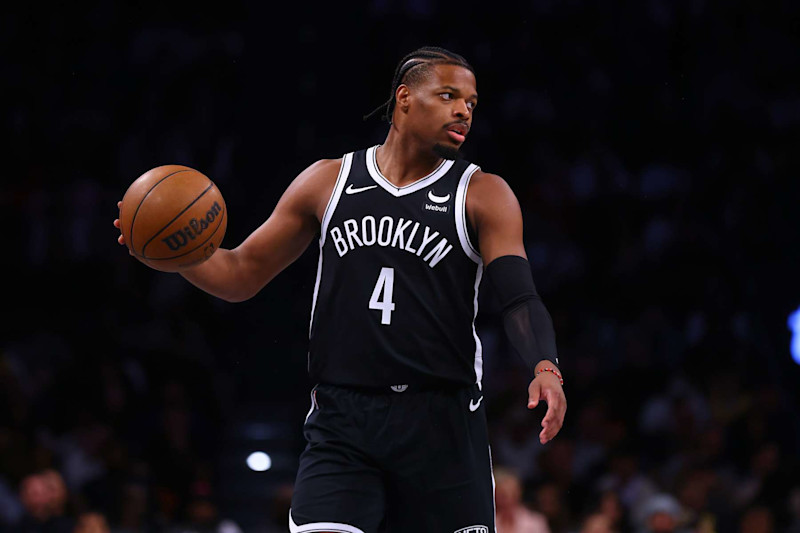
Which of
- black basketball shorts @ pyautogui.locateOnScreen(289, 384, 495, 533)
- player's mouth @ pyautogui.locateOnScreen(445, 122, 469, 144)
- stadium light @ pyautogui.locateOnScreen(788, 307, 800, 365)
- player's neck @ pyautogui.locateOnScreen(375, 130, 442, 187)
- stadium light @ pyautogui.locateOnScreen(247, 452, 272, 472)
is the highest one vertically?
stadium light @ pyautogui.locateOnScreen(788, 307, 800, 365)

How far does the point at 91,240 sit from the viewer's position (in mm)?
8906

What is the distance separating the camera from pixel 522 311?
11.1 ft

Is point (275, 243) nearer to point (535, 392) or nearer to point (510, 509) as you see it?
point (535, 392)

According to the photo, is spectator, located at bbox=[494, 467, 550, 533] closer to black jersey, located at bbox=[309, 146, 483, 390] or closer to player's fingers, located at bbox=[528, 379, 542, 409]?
black jersey, located at bbox=[309, 146, 483, 390]

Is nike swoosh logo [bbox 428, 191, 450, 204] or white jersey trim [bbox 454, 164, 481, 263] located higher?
nike swoosh logo [bbox 428, 191, 450, 204]

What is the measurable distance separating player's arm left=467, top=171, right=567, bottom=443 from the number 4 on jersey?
0.32 meters

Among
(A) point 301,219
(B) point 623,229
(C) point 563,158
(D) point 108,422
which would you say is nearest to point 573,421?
(B) point 623,229

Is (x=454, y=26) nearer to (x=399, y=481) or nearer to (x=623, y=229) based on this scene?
(x=623, y=229)

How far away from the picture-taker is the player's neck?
3754 mm

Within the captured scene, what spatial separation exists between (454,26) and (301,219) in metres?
6.93

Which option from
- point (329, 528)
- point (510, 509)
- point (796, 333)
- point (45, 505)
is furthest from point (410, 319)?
point (796, 333)

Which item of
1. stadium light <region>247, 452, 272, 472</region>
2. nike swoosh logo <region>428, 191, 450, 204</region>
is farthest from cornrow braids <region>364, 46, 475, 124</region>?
stadium light <region>247, 452, 272, 472</region>

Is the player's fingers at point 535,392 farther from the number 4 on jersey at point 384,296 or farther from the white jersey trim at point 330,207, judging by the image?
the white jersey trim at point 330,207

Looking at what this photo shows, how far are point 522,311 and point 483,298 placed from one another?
562 cm
